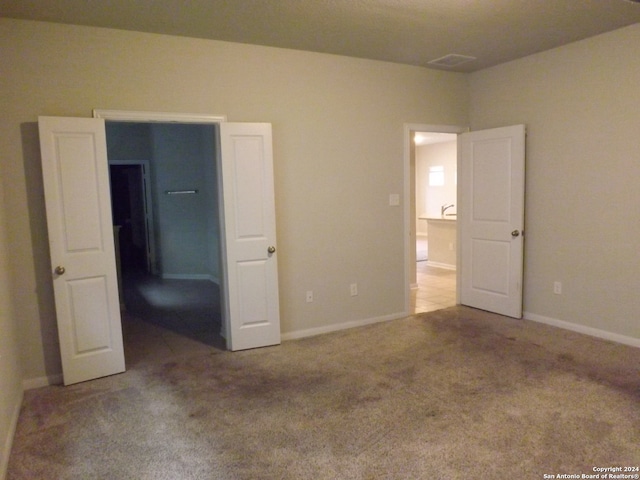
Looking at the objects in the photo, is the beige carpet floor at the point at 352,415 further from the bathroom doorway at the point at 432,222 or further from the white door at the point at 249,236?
the bathroom doorway at the point at 432,222

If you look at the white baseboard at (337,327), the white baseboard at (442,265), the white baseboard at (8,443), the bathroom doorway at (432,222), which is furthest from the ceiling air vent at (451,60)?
the white baseboard at (8,443)

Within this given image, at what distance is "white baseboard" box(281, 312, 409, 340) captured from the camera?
14.1 ft

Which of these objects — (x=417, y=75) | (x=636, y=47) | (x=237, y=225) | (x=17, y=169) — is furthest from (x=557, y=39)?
(x=17, y=169)

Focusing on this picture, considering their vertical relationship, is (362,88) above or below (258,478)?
above

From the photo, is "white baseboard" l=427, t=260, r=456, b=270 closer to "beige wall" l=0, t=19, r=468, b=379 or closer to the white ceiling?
"beige wall" l=0, t=19, r=468, b=379

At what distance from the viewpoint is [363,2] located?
10.1ft

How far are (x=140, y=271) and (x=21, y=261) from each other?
17.3 ft

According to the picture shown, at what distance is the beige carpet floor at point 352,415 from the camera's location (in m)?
2.32

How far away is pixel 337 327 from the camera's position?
14.8ft

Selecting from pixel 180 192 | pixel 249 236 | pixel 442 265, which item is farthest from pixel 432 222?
pixel 249 236

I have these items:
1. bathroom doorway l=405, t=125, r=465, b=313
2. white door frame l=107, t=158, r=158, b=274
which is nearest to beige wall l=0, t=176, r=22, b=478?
bathroom doorway l=405, t=125, r=465, b=313

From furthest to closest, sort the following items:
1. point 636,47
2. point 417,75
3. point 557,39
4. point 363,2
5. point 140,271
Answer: point 140,271
point 417,75
point 557,39
point 636,47
point 363,2

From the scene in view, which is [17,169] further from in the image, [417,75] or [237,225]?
[417,75]

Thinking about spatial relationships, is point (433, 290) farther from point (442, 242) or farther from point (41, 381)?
point (41, 381)
